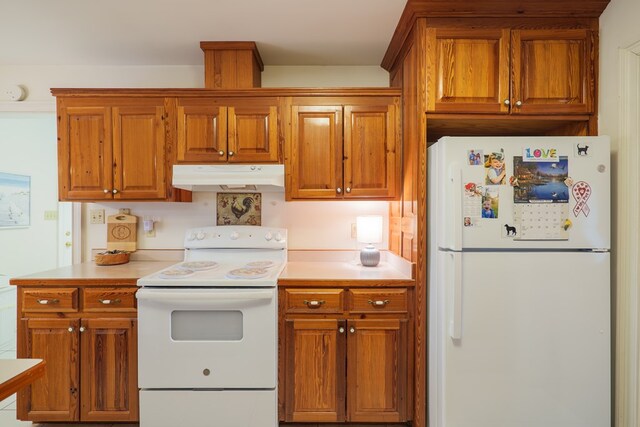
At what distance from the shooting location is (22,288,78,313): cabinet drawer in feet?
6.28

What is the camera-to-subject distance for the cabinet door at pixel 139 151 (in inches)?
86.1

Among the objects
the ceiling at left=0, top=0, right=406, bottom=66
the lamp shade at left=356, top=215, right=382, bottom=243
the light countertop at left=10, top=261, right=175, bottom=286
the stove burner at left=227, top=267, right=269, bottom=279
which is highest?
the ceiling at left=0, top=0, right=406, bottom=66

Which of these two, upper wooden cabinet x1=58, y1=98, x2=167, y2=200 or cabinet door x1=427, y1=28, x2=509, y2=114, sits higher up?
cabinet door x1=427, y1=28, x2=509, y2=114

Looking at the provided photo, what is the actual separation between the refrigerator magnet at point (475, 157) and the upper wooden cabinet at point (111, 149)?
74.9 inches

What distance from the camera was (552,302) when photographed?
1578mm

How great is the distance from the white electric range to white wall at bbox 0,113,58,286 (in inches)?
103

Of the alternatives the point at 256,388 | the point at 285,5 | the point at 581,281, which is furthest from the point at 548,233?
the point at 285,5

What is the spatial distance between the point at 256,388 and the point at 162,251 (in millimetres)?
1335

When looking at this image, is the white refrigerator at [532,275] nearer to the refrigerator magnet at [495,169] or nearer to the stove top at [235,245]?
the refrigerator magnet at [495,169]

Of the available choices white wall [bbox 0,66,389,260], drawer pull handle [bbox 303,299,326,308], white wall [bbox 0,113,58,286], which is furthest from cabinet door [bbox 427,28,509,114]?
white wall [bbox 0,113,58,286]

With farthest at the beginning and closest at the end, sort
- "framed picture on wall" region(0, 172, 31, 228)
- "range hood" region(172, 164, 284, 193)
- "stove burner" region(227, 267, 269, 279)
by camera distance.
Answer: "framed picture on wall" region(0, 172, 31, 228) < "range hood" region(172, 164, 284, 193) < "stove burner" region(227, 267, 269, 279)

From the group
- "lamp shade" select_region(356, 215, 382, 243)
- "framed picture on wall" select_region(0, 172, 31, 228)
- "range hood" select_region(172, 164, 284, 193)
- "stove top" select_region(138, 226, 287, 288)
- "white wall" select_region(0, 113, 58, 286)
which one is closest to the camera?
"range hood" select_region(172, 164, 284, 193)

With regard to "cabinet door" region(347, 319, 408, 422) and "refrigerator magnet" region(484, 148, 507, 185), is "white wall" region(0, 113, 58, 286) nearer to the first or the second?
"cabinet door" region(347, 319, 408, 422)

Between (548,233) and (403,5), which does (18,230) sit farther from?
(548,233)
